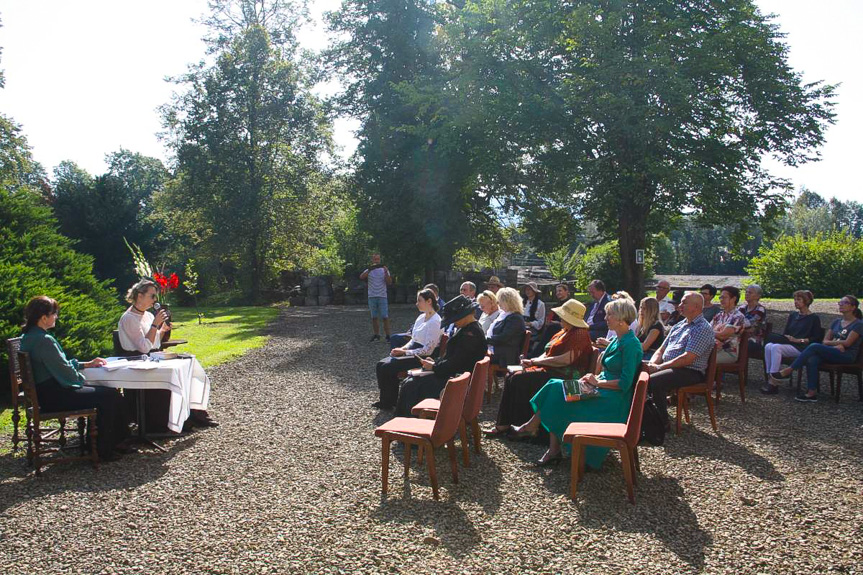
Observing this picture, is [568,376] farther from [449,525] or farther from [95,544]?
[95,544]

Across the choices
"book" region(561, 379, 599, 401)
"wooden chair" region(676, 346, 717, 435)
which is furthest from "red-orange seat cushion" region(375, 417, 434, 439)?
"wooden chair" region(676, 346, 717, 435)

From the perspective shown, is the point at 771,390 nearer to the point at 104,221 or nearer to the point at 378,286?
the point at 378,286

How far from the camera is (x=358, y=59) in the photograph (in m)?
28.0

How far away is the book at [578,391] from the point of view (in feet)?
18.3

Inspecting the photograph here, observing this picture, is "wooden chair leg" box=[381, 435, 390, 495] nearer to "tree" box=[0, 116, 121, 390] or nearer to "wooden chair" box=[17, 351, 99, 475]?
"wooden chair" box=[17, 351, 99, 475]

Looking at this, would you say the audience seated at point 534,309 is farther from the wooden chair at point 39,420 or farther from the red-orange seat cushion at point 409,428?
the wooden chair at point 39,420

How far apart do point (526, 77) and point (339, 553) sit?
2021 cm

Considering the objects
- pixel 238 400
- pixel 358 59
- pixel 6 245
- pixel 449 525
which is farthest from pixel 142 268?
pixel 358 59

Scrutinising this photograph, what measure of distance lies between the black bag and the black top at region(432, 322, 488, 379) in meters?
1.62

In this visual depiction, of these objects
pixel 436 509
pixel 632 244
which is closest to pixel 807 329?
pixel 436 509

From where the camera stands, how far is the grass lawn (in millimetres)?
12530

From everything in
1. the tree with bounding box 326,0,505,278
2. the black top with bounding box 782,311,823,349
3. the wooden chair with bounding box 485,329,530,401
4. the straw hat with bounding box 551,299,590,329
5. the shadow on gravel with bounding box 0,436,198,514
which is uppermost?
the tree with bounding box 326,0,505,278

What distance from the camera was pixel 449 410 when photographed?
516 centimetres

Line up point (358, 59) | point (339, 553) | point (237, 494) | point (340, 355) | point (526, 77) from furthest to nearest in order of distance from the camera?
point (358, 59) < point (526, 77) < point (340, 355) < point (237, 494) < point (339, 553)
